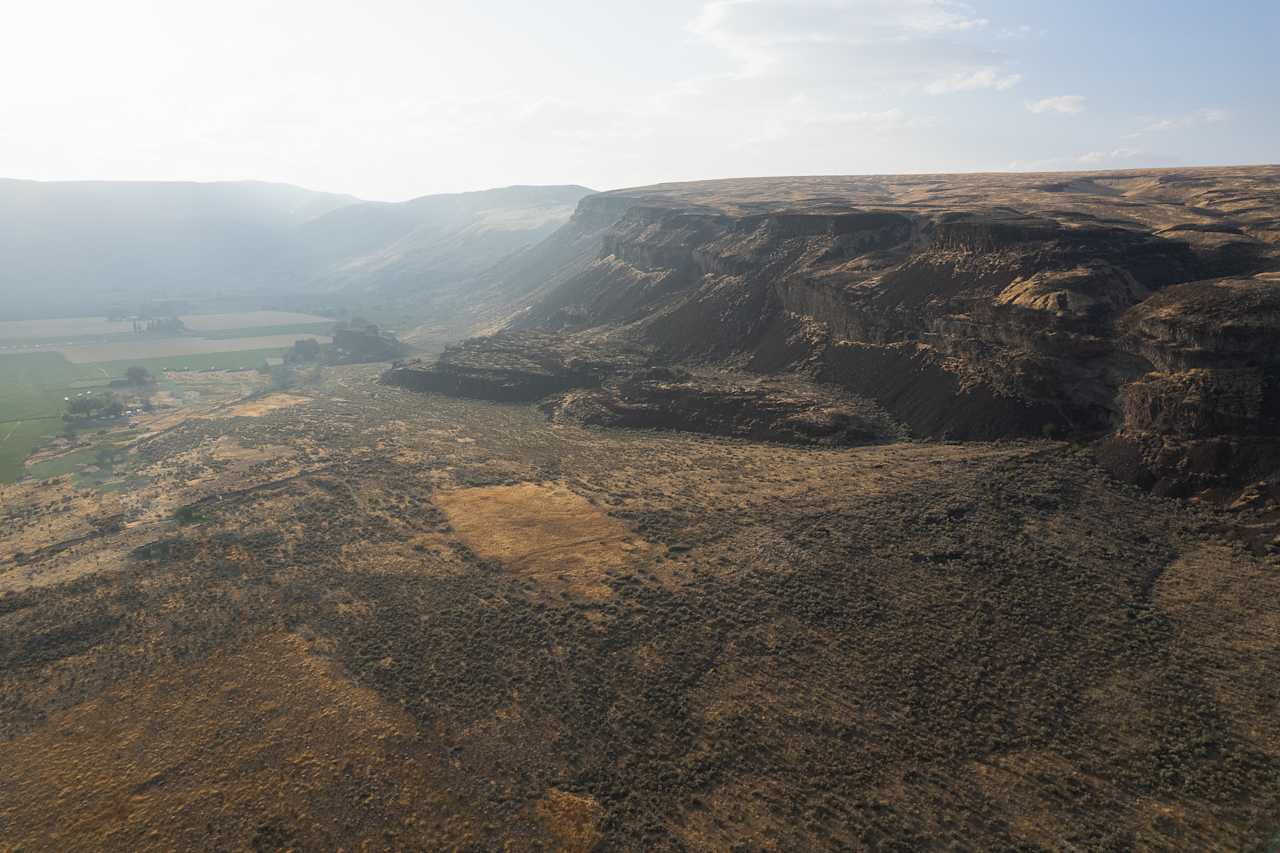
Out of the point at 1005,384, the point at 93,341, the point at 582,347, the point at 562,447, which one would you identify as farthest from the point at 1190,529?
the point at 93,341

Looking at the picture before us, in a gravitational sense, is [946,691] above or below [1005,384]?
below

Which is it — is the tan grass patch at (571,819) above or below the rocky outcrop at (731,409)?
below

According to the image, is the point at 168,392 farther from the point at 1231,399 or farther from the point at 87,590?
the point at 1231,399

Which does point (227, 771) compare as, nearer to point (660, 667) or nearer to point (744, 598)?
Result: point (660, 667)

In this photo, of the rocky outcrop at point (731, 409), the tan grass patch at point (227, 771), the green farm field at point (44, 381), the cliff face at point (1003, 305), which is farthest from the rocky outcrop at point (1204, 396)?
the green farm field at point (44, 381)

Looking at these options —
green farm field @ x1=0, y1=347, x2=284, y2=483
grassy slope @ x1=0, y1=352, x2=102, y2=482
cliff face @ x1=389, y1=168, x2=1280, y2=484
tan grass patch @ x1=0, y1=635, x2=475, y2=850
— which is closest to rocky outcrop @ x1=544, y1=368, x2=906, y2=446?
cliff face @ x1=389, y1=168, x2=1280, y2=484

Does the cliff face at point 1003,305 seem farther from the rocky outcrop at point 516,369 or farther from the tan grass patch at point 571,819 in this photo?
the tan grass patch at point 571,819
